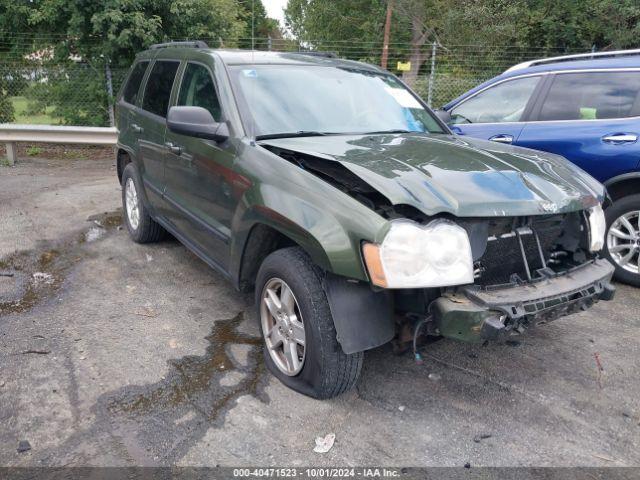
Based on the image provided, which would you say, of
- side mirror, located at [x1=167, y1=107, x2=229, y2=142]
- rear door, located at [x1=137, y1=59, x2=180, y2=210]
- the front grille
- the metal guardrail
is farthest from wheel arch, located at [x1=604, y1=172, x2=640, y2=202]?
the metal guardrail

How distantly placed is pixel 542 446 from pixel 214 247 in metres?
2.38

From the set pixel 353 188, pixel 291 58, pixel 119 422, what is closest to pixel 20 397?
pixel 119 422

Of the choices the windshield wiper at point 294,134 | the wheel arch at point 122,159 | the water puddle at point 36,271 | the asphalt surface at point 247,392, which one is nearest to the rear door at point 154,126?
the wheel arch at point 122,159

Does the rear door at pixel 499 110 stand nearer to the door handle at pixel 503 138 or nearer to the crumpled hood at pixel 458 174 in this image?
the door handle at pixel 503 138

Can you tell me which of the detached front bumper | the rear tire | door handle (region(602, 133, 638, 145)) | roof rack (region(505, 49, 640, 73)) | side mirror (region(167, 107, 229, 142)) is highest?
roof rack (region(505, 49, 640, 73))

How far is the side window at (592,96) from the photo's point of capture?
4.77m

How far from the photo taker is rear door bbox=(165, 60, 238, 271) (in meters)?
3.60

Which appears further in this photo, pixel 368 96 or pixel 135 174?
pixel 135 174

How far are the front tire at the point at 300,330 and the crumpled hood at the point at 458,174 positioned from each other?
621mm

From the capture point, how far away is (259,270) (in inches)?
129

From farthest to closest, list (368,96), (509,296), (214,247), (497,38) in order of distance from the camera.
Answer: (497,38)
(368,96)
(214,247)
(509,296)

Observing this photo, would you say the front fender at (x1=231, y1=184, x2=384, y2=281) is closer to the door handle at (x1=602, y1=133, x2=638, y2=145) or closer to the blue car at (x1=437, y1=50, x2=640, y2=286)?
the blue car at (x1=437, y1=50, x2=640, y2=286)

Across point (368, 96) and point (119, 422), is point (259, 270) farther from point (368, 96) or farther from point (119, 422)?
point (368, 96)

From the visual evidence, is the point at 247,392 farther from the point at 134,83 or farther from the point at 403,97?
the point at 134,83
